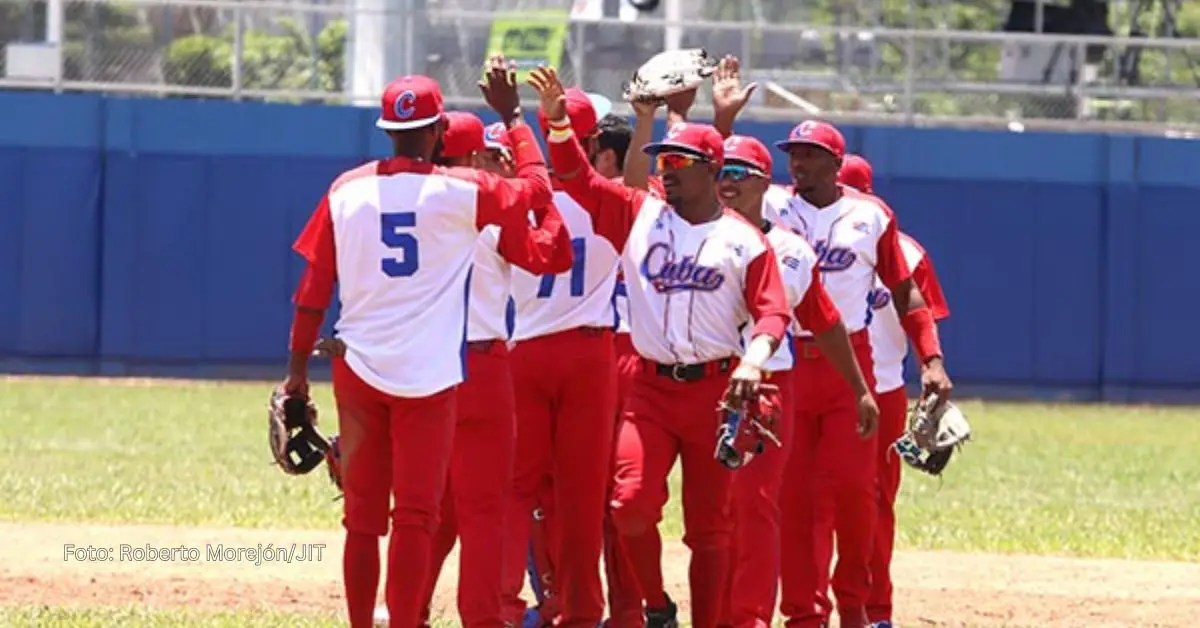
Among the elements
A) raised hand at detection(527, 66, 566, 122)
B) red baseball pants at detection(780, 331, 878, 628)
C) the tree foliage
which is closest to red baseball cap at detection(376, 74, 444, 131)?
raised hand at detection(527, 66, 566, 122)

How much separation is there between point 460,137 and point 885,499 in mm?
2646

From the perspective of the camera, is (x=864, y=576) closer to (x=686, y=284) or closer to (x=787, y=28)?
(x=686, y=284)

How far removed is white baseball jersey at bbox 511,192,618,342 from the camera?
28.8 ft

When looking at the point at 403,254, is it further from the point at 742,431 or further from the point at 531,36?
the point at 531,36

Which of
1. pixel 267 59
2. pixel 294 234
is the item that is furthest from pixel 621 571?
pixel 267 59

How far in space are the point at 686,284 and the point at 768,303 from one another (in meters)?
0.36

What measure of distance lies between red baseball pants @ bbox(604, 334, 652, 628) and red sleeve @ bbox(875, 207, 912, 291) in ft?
3.63

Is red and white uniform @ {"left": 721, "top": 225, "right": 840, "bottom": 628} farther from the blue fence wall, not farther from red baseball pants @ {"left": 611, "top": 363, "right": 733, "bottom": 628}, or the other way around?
the blue fence wall

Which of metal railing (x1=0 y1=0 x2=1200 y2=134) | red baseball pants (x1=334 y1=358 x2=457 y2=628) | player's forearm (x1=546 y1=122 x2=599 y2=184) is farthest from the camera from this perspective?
metal railing (x1=0 y1=0 x2=1200 y2=134)

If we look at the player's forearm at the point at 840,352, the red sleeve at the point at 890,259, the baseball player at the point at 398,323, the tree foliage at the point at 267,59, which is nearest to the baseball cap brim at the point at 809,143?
the red sleeve at the point at 890,259

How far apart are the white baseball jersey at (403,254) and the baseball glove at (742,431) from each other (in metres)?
0.94

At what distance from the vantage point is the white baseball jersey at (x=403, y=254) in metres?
7.63

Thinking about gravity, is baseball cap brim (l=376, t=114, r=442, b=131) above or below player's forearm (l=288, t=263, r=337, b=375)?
above

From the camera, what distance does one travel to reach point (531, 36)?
24.2 metres
